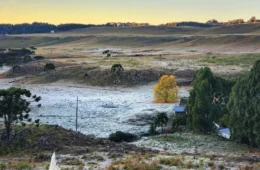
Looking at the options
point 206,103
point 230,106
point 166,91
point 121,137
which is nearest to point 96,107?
point 166,91

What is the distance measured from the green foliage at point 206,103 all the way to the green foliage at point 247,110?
13.7ft

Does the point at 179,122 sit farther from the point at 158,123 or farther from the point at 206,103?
the point at 206,103

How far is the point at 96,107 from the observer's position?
179 ft

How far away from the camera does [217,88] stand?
127ft

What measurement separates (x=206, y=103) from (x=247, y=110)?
6.70m

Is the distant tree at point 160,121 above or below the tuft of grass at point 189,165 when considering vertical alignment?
below

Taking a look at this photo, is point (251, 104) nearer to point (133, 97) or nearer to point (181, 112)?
point (181, 112)

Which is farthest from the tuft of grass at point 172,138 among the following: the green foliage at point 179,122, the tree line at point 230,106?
the green foliage at point 179,122

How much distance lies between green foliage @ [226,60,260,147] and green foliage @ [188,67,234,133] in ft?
13.7

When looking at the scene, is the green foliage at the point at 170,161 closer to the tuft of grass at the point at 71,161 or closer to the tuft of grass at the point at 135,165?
the tuft of grass at the point at 135,165

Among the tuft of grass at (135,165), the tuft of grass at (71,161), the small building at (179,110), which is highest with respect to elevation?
the tuft of grass at (135,165)

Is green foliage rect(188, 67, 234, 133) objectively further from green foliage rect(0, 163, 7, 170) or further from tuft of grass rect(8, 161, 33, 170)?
green foliage rect(0, 163, 7, 170)

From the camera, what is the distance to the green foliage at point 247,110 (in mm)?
28922

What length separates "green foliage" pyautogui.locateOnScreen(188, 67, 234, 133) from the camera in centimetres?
3622
